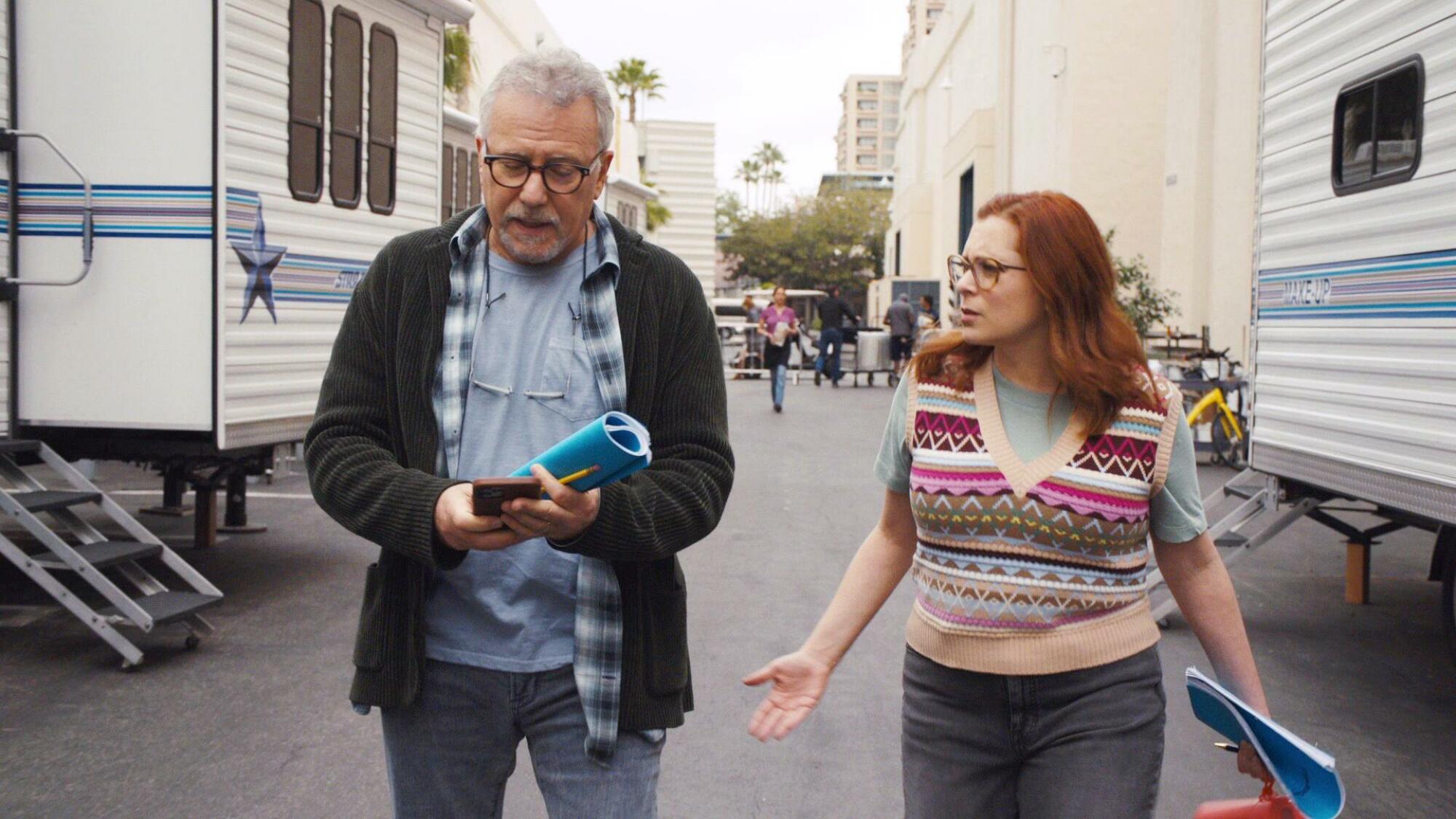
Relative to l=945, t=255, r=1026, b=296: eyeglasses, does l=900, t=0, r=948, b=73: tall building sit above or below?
above

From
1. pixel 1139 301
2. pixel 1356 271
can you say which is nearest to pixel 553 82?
pixel 1356 271

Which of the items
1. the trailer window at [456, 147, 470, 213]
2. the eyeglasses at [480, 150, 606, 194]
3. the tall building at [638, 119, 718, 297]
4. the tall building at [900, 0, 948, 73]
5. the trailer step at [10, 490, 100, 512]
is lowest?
the trailer step at [10, 490, 100, 512]

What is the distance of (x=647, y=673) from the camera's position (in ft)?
8.57

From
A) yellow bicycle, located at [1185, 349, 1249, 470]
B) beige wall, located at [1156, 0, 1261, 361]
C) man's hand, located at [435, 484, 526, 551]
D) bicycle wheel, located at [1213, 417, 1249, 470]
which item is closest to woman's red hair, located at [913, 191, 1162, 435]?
man's hand, located at [435, 484, 526, 551]

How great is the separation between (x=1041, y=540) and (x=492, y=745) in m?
1.13

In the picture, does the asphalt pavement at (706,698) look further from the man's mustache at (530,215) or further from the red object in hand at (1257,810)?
the man's mustache at (530,215)

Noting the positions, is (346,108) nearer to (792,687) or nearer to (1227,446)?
(792,687)

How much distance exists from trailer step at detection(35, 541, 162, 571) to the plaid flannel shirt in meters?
5.11

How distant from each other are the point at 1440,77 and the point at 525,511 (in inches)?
204

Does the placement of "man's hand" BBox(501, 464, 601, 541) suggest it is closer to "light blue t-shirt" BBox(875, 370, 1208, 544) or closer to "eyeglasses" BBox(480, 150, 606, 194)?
"eyeglasses" BBox(480, 150, 606, 194)

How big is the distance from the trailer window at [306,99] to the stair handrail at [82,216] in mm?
1305

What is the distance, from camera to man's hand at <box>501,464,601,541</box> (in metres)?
2.15

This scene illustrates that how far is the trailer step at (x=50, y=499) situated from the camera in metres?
7.04

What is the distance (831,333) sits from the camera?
91.7 feet
